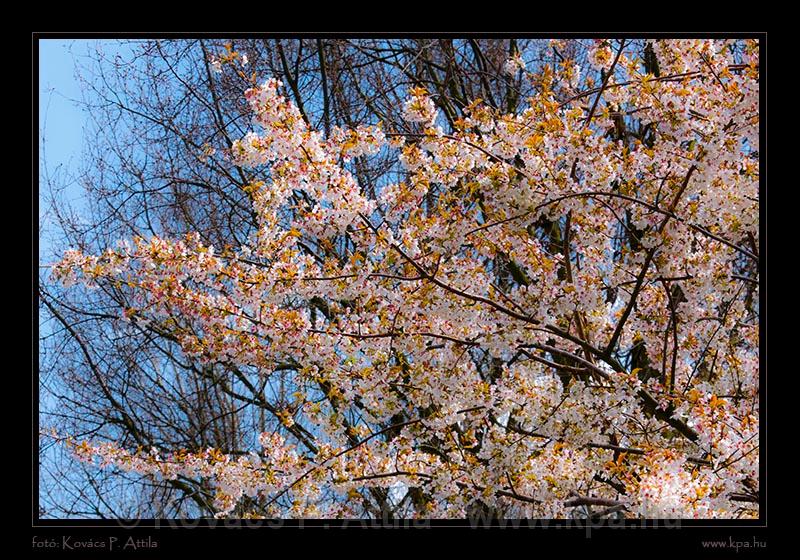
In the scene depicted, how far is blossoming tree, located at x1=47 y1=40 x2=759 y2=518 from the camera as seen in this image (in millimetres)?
2162

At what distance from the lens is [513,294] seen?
7.99ft

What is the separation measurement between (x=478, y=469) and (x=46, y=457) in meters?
2.14

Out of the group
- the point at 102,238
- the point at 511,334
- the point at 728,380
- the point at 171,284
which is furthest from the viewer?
the point at 102,238

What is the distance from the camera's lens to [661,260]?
247 cm

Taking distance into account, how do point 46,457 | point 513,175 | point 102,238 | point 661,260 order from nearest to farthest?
point 513,175
point 661,260
point 46,457
point 102,238

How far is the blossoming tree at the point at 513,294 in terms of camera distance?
7.09ft
